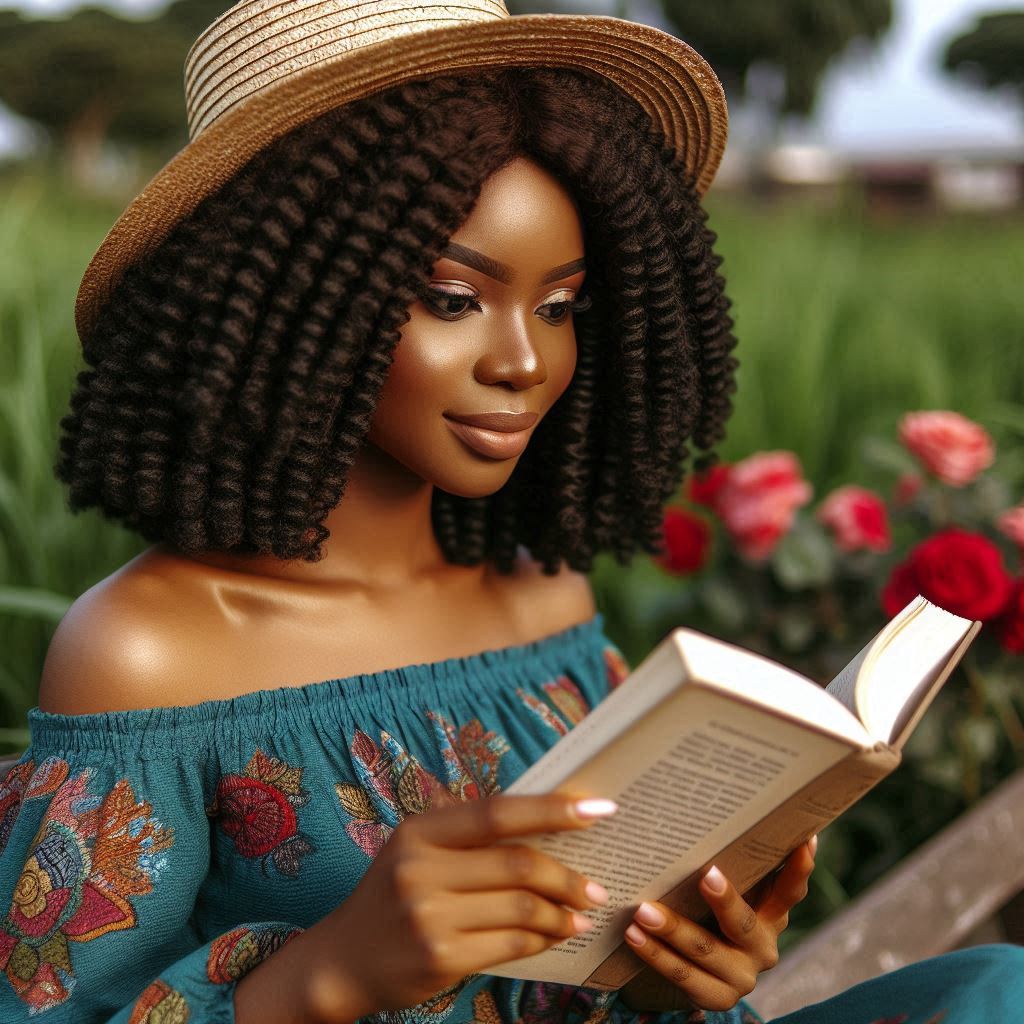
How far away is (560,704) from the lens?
1.57 metres

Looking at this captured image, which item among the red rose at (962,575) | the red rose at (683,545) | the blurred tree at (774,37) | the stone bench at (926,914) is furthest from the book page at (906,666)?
the blurred tree at (774,37)

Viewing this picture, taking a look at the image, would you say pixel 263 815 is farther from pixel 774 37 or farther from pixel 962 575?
pixel 774 37

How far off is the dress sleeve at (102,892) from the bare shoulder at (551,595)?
60 centimetres

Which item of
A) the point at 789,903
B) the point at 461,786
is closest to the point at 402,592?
the point at 461,786

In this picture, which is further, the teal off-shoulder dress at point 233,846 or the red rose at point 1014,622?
the red rose at point 1014,622

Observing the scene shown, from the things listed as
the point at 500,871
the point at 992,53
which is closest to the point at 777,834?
the point at 500,871

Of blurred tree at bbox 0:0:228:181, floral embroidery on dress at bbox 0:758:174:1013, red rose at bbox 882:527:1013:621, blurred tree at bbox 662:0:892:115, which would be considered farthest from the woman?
blurred tree at bbox 662:0:892:115

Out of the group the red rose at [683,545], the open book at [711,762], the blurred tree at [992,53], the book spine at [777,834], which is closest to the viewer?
the open book at [711,762]

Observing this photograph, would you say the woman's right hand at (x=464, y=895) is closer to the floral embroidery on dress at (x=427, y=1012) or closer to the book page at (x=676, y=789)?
the book page at (x=676, y=789)

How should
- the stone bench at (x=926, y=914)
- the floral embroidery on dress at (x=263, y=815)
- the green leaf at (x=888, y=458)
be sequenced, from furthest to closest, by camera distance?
the green leaf at (x=888, y=458) < the stone bench at (x=926, y=914) < the floral embroidery on dress at (x=263, y=815)

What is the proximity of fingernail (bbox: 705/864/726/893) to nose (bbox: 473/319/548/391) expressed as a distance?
50 centimetres

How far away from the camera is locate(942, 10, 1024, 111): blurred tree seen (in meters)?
26.4

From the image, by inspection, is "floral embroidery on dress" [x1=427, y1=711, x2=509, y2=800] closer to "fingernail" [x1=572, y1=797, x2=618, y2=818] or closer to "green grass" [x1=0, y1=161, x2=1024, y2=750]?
"fingernail" [x1=572, y1=797, x2=618, y2=818]

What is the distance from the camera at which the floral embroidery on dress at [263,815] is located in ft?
4.06
